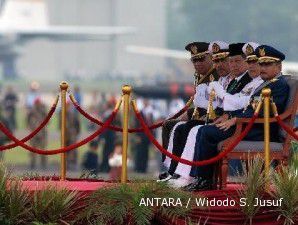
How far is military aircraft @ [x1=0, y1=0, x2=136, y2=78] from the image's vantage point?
126438 mm

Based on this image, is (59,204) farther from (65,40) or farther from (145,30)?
(145,30)

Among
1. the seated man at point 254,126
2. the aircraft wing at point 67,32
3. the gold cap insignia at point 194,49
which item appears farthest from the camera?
the aircraft wing at point 67,32

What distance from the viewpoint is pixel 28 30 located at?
129 m

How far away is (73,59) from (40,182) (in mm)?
130667

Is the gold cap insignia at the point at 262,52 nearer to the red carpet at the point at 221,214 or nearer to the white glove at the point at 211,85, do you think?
the white glove at the point at 211,85

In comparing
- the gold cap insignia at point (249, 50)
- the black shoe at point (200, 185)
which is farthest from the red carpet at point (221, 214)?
the gold cap insignia at point (249, 50)

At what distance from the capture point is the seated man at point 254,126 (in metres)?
10.6

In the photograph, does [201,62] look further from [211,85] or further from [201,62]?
[211,85]

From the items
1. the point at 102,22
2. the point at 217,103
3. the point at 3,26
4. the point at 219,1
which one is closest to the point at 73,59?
the point at 102,22

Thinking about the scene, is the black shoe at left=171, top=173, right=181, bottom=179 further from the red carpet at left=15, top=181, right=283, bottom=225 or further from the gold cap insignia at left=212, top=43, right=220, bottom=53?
the gold cap insignia at left=212, top=43, right=220, bottom=53

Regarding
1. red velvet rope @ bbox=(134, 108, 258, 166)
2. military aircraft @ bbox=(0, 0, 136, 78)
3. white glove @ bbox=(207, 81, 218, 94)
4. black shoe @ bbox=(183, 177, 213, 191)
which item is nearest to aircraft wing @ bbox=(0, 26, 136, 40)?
military aircraft @ bbox=(0, 0, 136, 78)

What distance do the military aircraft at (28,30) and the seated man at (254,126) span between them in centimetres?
11509

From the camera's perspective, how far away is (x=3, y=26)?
127375 millimetres

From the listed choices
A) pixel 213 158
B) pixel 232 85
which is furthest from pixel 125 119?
pixel 232 85
